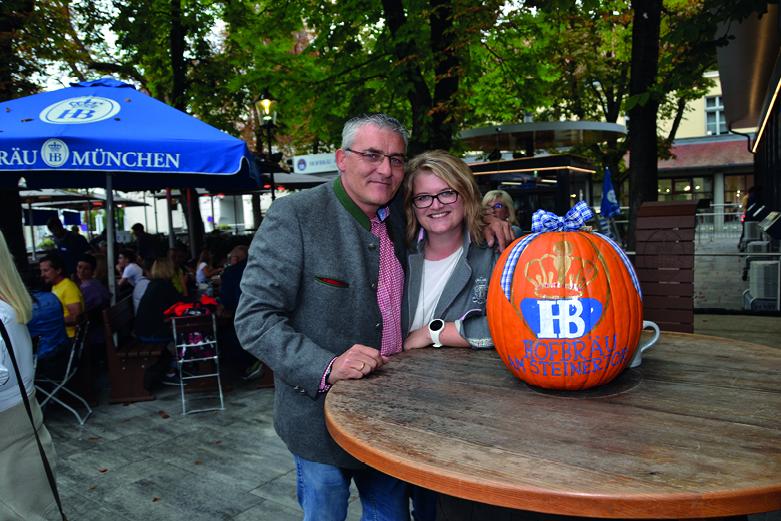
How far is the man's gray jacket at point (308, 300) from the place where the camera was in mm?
1836

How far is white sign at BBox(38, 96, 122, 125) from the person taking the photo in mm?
5332

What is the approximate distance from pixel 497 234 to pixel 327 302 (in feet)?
2.39

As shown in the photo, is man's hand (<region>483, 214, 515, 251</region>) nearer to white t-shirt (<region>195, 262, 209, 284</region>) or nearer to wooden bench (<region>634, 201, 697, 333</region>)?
wooden bench (<region>634, 201, 697, 333</region>)

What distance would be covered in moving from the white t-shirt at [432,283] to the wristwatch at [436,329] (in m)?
0.07

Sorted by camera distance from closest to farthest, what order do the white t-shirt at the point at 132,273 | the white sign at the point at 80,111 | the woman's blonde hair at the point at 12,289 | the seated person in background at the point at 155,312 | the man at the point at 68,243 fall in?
the woman's blonde hair at the point at 12,289 → the white sign at the point at 80,111 → the seated person in background at the point at 155,312 → the white t-shirt at the point at 132,273 → the man at the point at 68,243

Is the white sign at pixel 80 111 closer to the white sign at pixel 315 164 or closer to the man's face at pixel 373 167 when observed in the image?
the man's face at pixel 373 167

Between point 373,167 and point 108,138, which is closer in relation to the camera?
point 373,167

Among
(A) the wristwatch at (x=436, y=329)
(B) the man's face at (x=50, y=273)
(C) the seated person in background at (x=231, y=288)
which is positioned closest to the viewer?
(A) the wristwatch at (x=436, y=329)

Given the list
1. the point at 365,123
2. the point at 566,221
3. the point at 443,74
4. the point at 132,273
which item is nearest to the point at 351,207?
the point at 365,123

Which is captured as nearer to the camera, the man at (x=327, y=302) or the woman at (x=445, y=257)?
the man at (x=327, y=302)

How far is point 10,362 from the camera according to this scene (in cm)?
238

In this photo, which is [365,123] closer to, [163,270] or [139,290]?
[163,270]

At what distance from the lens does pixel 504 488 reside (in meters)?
1.09

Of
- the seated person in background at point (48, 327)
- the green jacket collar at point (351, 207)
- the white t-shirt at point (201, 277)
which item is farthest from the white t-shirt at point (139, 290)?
the green jacket collar at point (351, 207)
